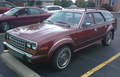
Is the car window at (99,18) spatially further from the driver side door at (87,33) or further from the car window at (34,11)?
the car window at (34,11)

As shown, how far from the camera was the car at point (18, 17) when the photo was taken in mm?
7383

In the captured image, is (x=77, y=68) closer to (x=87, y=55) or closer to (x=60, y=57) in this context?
(x=60, y=57)

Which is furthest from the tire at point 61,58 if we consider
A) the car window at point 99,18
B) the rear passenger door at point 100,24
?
the car window at point 99,18

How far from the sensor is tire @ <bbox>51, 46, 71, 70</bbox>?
3.15 meters

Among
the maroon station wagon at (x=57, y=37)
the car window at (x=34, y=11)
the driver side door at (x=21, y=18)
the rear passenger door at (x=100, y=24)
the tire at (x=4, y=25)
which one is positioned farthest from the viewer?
A: the car window at (x=34, y=11)

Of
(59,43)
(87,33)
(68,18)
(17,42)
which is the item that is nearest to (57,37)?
(59,43)

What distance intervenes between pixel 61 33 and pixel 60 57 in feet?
2.18

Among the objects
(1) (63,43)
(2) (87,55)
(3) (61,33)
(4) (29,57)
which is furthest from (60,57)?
(2) (87,55)

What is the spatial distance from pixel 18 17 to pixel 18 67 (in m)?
5.17

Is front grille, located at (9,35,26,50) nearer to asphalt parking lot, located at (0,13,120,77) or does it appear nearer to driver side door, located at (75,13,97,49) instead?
asphalt parking lot, located at (0,13,120,77)

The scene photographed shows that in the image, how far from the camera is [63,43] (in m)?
3.22

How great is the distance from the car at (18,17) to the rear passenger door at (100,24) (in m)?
4.86

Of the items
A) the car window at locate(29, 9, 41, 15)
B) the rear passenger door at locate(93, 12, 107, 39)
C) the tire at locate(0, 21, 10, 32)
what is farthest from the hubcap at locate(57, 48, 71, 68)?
the car window at locate(29, 9, 41, 15)

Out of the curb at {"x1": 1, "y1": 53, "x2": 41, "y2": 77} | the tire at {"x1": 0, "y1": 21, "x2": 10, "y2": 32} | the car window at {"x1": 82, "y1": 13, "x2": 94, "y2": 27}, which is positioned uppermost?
the car window at {"x1": 82, "y1": 13, "x2": 94, "y2": 27}
